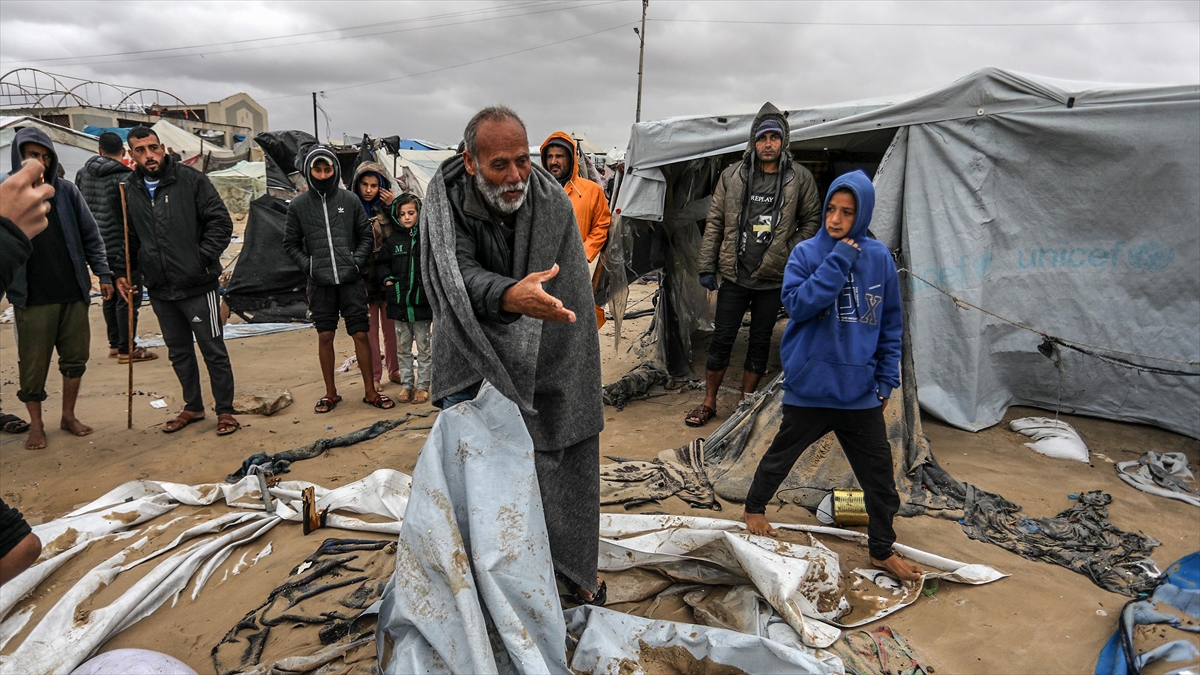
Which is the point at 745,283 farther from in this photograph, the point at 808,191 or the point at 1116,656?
the point at 1116,656

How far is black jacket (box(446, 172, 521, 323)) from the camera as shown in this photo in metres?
1.96

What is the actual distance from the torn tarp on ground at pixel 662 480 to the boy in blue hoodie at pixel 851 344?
1.01 m

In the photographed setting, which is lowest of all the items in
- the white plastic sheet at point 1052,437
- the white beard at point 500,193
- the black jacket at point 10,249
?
the white plastic sheet at point 1052,437

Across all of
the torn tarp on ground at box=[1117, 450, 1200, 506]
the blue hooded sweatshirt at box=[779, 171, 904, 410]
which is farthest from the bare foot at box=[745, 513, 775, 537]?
the torn tarp on ground at box=[1117, 450, 1200, 506]

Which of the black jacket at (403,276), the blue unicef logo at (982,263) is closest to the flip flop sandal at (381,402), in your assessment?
the black jacket at (403,276)

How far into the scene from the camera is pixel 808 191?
442 centimetres

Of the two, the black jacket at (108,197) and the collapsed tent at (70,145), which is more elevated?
the collapsed tent at (70,145)

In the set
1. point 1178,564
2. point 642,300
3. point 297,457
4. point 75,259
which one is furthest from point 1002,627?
point 642,300

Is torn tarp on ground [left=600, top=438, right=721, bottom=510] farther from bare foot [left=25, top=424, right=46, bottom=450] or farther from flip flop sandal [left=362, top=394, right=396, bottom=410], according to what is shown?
bare foot [left=25, top=424, right=46, bottom=450]

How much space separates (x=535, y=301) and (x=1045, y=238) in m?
4.31

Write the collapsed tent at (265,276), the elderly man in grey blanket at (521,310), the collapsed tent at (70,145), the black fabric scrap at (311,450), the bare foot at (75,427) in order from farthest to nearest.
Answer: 1. the collapsed tent at (70,145)
2. the collapsed tent at (265,276)
3. the bare foot at (75,427)
4. the black fabric scrap at (311,450)
5. the elderly man in grey blanket at (521,310)

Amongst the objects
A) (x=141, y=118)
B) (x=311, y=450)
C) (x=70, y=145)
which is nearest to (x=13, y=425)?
(x=311, y=450)

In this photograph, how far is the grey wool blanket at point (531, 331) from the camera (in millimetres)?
2020

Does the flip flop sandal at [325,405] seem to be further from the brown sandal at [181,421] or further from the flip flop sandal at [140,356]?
the flip flop sandal at [140,356]
